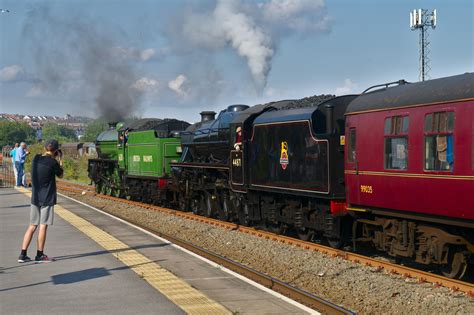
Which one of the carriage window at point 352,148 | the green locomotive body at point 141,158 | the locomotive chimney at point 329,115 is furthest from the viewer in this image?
the green locomotive body at point 141,158

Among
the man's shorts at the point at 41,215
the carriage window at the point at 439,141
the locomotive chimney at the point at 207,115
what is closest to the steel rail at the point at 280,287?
the carriage window at the point at 439,141

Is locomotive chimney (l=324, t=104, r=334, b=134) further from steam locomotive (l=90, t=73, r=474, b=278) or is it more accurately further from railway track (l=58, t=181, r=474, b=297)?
railway track (l=58, t=181, r=474, b=297)

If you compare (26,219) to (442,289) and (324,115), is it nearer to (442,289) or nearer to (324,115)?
(324,115)

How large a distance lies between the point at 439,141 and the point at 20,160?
800 inches

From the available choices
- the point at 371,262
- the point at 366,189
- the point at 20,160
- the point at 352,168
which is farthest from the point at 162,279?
the point at 20,160

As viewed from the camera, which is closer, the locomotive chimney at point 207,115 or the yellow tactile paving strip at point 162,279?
the yellow tactile paving strip at point 162,279

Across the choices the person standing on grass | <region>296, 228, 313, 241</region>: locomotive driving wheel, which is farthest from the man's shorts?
<region>296, 228, 313, 241</region>: locomotive driving wheel

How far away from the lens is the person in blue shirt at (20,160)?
23923mm

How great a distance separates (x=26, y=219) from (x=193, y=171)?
18.6 ft

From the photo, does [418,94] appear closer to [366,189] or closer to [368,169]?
[368,169]

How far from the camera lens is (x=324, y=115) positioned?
1215cm

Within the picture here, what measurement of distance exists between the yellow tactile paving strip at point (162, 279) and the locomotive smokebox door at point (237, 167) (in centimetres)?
383

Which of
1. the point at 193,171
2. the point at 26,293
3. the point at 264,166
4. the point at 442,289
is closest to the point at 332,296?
the point at 442,289

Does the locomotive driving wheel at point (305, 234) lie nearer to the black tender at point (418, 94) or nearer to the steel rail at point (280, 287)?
the steel rail at point (280, 287)
